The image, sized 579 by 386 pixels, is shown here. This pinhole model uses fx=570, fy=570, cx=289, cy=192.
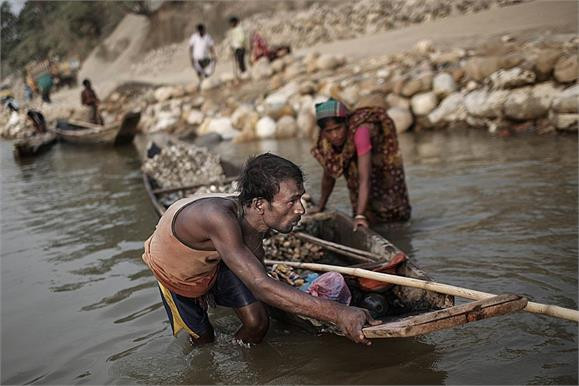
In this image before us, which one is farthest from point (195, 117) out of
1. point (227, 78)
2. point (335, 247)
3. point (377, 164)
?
point (335, 247)

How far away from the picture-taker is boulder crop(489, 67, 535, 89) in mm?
9000

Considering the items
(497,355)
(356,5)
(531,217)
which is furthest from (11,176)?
(356,5)

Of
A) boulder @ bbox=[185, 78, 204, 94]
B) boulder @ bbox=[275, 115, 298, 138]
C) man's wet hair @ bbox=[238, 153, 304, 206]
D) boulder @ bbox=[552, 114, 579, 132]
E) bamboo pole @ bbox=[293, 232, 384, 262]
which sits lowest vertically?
bamboo pole @ bbox=[293, 232, 384, 262]

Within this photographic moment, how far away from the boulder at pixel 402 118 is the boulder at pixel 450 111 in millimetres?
368

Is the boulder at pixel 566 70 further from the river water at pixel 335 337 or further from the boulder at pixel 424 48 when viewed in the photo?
the boulder at pixel 424 48

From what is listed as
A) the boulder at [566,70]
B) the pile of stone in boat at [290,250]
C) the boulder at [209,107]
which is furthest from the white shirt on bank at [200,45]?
the pile of stone in boat at [290,250]

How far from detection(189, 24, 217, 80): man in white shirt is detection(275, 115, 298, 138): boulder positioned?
4.88 meters

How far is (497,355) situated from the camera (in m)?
3.00

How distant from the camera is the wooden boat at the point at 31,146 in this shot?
13.4 meters

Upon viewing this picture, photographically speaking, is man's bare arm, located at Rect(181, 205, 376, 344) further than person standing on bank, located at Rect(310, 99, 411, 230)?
No

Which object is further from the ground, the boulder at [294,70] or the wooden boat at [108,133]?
the boulder at [294,70]

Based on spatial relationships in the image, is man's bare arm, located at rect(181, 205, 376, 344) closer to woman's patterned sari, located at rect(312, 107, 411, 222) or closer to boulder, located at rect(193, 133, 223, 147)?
woman's patterned sari, located at rect(312, 107, 411, 222)

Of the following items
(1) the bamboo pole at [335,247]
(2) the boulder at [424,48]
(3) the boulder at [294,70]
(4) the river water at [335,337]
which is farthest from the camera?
(3) the boulder at [294,70]

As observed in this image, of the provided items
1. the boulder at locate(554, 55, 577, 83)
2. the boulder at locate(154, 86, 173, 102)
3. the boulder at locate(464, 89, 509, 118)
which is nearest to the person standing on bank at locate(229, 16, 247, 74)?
the boulder at locate(154, 86, 173, 102)
